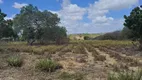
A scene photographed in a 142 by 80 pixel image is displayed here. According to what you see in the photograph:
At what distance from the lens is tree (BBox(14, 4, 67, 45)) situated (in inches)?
2584

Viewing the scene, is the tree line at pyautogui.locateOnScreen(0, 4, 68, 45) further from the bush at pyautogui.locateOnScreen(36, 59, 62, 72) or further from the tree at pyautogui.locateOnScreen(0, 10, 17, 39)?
the bush at pyautogui.locateOnScreen(36, 59, 62, 72)

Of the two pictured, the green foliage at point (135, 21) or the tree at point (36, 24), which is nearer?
the green foliage at point (135, 21)

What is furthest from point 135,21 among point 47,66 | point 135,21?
point 47,66

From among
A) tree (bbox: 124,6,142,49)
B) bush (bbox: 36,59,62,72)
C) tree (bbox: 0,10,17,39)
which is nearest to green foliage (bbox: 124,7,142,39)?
tree (bbox: 124,6,142,49)

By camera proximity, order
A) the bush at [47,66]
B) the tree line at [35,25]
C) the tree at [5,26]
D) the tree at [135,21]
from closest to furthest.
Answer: the bush at [47,66] < the tree at [135,21] < the tree at [5,26] < the tree line at [35,25]

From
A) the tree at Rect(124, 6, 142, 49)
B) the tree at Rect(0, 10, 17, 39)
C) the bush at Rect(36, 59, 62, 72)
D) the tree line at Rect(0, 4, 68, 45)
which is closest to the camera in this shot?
the bush at Rect(36, 59, 62, 72)

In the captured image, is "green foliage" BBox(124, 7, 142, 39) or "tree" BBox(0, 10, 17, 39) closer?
"green foliage" BBox(124, 7, 142, 39)

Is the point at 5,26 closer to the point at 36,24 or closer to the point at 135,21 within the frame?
the point at 36,24

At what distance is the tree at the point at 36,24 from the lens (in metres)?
65.6

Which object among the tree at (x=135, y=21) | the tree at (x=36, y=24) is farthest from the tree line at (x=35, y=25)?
the tree at (x=135, y=21)

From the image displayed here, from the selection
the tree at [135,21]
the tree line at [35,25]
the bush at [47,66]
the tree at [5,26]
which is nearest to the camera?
the bush at [47,66]

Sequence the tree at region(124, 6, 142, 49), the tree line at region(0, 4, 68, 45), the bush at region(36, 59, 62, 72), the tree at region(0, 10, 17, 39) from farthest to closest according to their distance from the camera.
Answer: the tree line at region(0, 4, 68, 45) → the tree at region(0, 10, 17, 39) → the tree at region(124, 6, 142, 49) → the bush at region(36, 59, 62, 72)

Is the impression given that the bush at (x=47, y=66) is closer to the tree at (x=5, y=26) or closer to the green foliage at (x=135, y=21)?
the green foliage at (x=135, y=21)

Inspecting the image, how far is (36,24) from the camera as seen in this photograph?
220 ft
